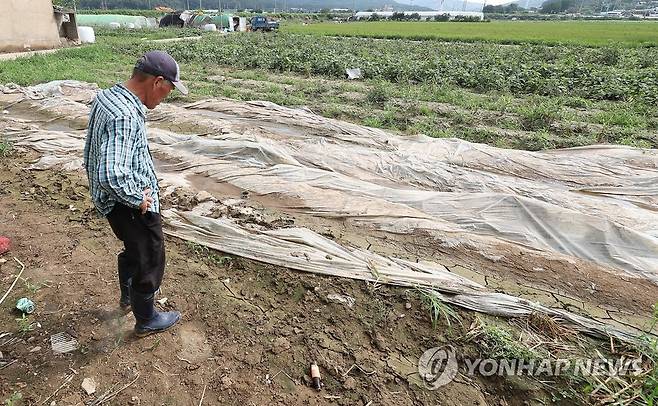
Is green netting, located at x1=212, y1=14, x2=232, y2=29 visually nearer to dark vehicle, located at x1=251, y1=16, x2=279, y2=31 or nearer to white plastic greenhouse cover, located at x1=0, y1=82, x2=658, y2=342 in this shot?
dark vehicle, located at x1=251, y1=16, x2=279, y2=31

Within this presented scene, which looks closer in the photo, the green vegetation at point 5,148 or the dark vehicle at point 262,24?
the green vegetation at point 5,148

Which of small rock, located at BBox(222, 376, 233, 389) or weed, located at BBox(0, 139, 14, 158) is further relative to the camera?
weed, located at BBox(0, 139, 14, 158)

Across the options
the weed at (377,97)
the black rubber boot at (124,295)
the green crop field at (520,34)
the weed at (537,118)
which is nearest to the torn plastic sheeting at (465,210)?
the black rubber boot at (124,295)

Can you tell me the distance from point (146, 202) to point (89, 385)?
1.05 metres

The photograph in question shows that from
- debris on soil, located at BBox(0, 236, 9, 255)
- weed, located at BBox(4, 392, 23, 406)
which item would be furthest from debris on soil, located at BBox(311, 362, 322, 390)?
debris on soil, located at BBox(0, 236, 9, 255)

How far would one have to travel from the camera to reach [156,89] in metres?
2.12

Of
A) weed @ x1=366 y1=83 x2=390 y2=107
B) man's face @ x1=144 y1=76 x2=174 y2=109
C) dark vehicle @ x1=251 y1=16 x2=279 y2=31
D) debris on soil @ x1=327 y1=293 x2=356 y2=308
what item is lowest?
debris on soil @ x1=327 y1=293 x2=356 y2=308

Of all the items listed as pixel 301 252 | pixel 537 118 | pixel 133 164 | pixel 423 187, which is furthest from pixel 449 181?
pixel 537 118

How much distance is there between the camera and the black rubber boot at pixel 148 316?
2.43 m

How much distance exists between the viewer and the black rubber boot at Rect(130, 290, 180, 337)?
95.5 inches

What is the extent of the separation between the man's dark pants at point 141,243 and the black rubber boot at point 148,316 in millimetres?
65

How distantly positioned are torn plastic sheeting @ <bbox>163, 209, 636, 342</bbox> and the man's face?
150 cm

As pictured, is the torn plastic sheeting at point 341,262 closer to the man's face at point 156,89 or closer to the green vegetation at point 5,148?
the man's face at point 156,89

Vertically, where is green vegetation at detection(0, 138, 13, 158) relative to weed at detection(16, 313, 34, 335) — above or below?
above
